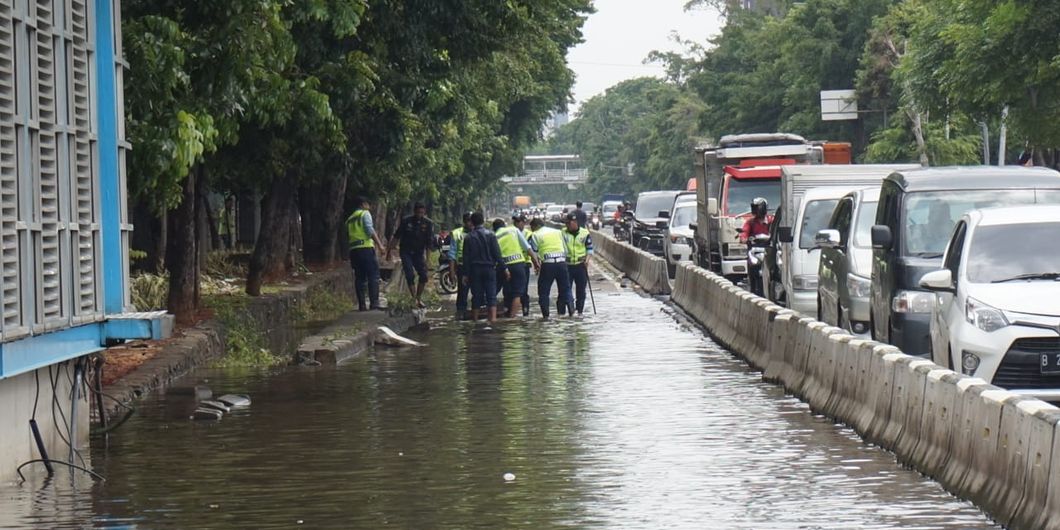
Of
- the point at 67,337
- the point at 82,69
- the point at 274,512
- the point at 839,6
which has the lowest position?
the point at 274,512

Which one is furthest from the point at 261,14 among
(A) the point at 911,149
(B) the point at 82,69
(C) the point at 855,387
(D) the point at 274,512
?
(A) the point at 911,149

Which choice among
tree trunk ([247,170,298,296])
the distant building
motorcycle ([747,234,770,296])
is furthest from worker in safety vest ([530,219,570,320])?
the distant building

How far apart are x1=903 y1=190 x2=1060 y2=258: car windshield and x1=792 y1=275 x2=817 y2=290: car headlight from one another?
637 cm

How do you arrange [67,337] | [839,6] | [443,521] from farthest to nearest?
1. [839,6]
2. [67,337]
3. [443,521]

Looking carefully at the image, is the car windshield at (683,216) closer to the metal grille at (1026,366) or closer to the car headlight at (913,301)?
the car headlight at (913,301)

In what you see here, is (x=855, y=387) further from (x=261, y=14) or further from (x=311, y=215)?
(x=311, y=215)

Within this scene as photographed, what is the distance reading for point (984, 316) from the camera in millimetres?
13242

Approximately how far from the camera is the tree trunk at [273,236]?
93.0 ft

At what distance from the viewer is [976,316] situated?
13312mm

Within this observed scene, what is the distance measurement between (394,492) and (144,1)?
27.4ft

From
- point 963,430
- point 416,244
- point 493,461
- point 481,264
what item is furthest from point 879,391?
point 416,244

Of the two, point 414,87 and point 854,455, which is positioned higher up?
point 414,87

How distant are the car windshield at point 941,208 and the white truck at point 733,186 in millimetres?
15814

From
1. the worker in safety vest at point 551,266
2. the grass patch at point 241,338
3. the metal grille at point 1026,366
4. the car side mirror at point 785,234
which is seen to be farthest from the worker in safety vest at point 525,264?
the metal grille at point 1026,366
